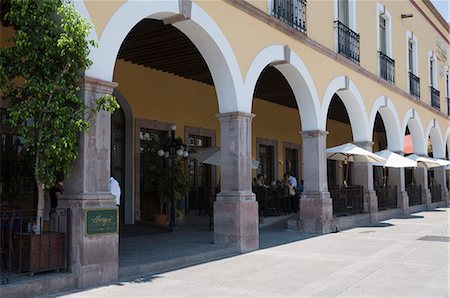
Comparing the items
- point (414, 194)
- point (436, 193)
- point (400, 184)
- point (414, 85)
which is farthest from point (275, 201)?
point (436, 193)

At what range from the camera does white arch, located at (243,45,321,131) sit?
1016cm

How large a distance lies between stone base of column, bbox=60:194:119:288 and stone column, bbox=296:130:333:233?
6770 millimetres

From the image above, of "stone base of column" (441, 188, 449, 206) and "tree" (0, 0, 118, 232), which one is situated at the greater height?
"tree" (0, 0, 118, 232)

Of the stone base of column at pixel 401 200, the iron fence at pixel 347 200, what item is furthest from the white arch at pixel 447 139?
the iron fence at pixel 347 200

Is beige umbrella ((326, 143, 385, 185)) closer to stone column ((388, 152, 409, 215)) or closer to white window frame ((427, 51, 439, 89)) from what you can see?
stone column ((388, 152, 409, 215))

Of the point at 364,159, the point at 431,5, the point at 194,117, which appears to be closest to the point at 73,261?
the point at 194,117

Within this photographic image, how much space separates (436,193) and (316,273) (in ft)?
62.9

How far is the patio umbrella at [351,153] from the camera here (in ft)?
45.3

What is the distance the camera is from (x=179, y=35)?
1052cm

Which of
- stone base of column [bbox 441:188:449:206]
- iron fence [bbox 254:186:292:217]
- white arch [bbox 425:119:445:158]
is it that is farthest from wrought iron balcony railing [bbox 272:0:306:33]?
stone base of column [bbox 441:188:449:206]

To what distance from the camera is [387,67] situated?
1823 cm

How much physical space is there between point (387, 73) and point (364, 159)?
5.22m

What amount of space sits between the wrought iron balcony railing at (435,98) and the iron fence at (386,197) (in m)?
7.75

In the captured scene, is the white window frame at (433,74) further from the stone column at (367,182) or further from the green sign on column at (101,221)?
the green sign on column at (101,221)
